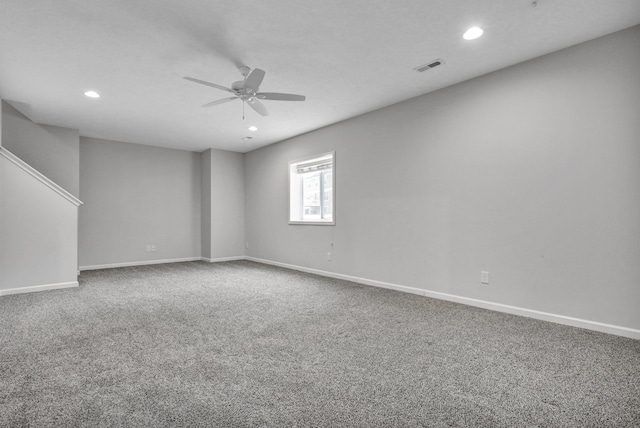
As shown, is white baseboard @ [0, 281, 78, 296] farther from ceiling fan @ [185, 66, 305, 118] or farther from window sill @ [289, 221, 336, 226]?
ceiling fan @ [185, 66, 305, 118]

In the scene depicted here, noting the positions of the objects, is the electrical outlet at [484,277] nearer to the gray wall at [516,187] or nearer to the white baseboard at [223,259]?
the gray wall at [516,187]

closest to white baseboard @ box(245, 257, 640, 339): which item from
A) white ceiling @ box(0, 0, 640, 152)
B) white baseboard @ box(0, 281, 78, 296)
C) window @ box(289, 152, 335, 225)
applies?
window @ box(289, 152, 335, 225)

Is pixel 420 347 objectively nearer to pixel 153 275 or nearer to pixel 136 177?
pixel 153 275

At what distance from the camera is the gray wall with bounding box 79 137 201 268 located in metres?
5.91

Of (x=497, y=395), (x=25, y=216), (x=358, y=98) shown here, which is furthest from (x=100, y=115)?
(x=497, y=395)

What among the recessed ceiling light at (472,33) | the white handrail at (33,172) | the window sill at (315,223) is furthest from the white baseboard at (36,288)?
the recessed ceiling light at (472,33)

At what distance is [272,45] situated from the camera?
9.20 ft

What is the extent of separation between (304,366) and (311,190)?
426cm

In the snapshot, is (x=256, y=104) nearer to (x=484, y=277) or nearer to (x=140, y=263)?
(x=484, y=277)

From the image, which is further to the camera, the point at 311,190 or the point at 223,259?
the point at 223,259

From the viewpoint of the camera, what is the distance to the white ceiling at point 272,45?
2.32 meters

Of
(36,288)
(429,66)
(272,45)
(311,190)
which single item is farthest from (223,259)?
(429,66)

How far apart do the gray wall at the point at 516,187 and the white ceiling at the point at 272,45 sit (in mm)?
287

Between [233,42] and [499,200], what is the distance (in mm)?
3005
